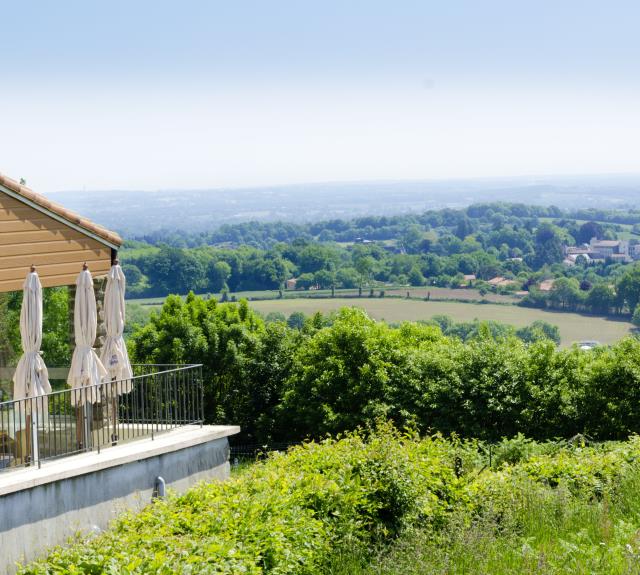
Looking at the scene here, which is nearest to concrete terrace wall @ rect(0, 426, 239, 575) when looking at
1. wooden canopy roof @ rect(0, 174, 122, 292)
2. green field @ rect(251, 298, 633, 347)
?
wooden canopy roof @ rect(0, 174, 122, 292)

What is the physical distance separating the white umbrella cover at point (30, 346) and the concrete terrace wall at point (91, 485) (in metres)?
1.07

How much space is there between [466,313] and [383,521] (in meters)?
126

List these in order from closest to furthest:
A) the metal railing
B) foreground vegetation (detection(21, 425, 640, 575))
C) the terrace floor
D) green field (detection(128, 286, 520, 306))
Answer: foreground vegetation (detection(21, 425, 640, 575)) < the terrace floor < the metal railing < green field (detection(128, 286, 520, 306))

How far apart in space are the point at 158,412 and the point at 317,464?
3584 millimetres

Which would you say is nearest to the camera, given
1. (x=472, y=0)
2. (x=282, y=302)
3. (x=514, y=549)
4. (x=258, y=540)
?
(x=258, y=540)

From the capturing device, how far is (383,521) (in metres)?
12.3

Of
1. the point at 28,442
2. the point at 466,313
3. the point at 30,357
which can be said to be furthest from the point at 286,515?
the point at 466,313

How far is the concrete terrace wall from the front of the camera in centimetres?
1159

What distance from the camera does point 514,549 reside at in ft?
36.4

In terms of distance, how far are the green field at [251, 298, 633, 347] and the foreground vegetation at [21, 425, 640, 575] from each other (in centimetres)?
10645

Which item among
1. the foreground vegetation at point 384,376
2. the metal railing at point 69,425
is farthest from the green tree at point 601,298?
the metal railing at point 69,425

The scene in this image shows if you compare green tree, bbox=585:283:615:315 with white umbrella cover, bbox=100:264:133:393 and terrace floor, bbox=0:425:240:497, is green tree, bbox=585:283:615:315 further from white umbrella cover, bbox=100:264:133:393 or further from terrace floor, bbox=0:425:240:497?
white umbrella cover, bbox=100:264:133:393

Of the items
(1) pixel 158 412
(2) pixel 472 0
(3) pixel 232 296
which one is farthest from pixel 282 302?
(1) pixel 158 412

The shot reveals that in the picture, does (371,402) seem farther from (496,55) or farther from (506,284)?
(506,284)
